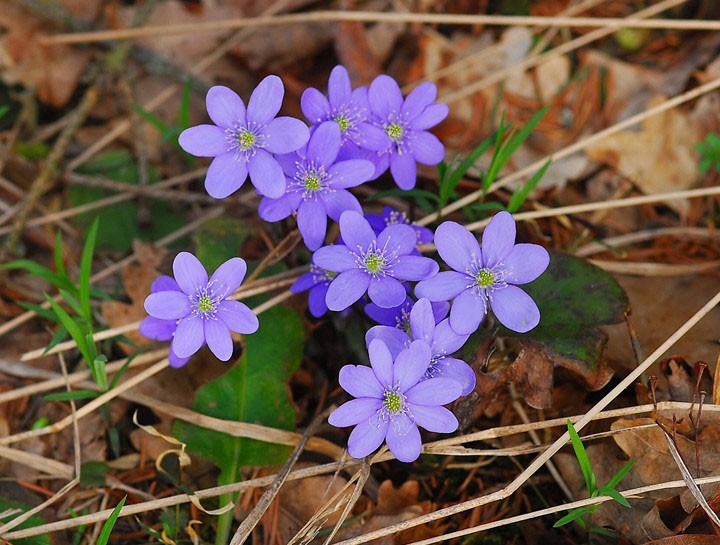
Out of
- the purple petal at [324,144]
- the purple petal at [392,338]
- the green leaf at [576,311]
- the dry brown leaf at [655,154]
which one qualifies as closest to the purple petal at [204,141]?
the purple petal at [324,144]

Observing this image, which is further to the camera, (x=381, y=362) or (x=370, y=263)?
(x=370, y=263)

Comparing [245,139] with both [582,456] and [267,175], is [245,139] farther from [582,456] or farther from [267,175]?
[582,456]

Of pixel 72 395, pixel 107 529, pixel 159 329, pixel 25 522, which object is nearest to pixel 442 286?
pixel 159 329

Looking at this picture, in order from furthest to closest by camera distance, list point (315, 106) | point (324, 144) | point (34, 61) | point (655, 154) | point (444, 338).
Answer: point (34, 61), point (655, 154), point (315, 106), point (324, 144), point (444, 338)

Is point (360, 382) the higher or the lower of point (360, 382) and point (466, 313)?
the lower

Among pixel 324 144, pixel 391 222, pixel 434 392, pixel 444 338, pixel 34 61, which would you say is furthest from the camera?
pixel 34 61

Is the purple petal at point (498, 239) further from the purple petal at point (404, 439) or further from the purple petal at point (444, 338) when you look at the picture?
the purple petal at point (404, 439)

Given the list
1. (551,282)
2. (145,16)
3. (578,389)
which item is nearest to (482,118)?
(551,282)
